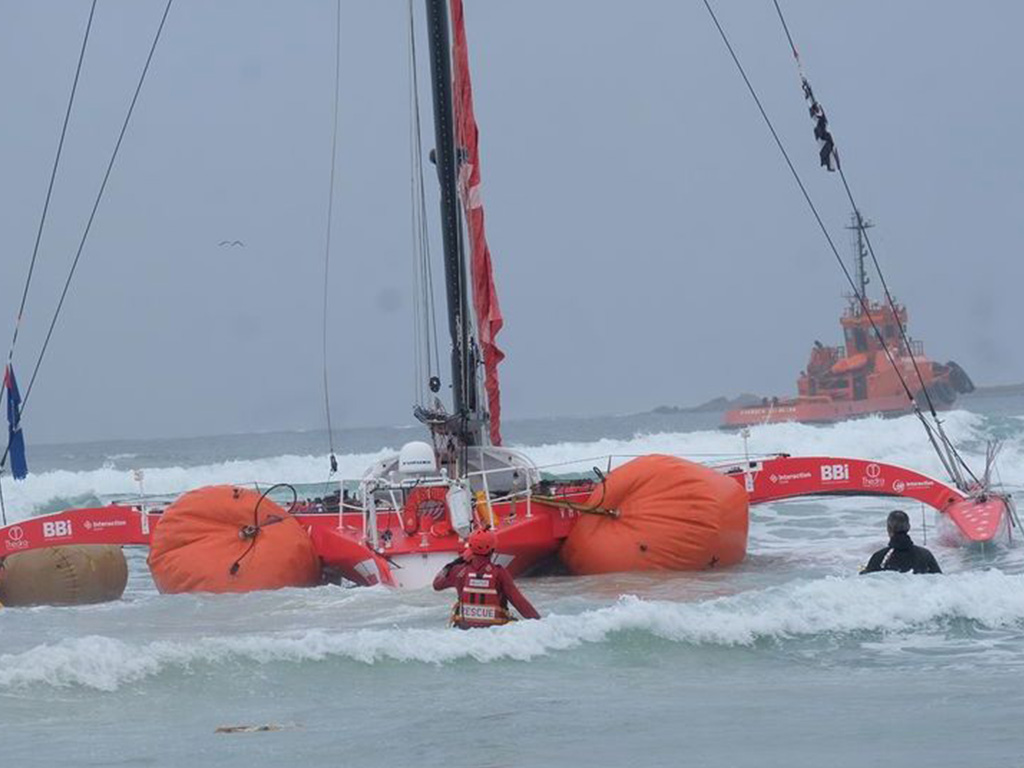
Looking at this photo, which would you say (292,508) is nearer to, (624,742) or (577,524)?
(577,524)

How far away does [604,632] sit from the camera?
9.91 metres

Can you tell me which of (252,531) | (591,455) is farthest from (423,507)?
(591,455)

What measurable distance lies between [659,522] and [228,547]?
3.54m

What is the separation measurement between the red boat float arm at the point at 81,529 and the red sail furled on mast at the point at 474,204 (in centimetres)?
346

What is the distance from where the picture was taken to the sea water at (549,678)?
7.33 m

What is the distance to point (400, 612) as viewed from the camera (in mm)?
11820

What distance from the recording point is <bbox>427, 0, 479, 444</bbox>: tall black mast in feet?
50.8

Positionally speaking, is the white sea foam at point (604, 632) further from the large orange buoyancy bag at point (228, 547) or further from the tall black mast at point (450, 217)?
the tall black mast at point (450, 217)

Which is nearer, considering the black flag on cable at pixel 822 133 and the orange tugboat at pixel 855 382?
the black flag on cable at pixel 822 133

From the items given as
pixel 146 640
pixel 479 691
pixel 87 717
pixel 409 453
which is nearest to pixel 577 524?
pixel 409 453

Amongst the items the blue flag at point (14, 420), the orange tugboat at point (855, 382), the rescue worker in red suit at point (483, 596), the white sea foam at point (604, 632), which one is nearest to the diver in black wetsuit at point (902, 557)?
the white sea foam at point (604, 632)

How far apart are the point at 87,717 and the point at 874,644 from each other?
4613 mm

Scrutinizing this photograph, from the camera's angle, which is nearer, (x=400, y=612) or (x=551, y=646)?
(x=551, y=646)

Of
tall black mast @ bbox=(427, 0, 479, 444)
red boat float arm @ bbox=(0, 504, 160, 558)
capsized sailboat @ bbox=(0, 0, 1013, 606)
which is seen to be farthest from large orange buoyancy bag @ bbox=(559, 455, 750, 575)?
red boat float arm @ bbox=(0, 504, 160, 558)
